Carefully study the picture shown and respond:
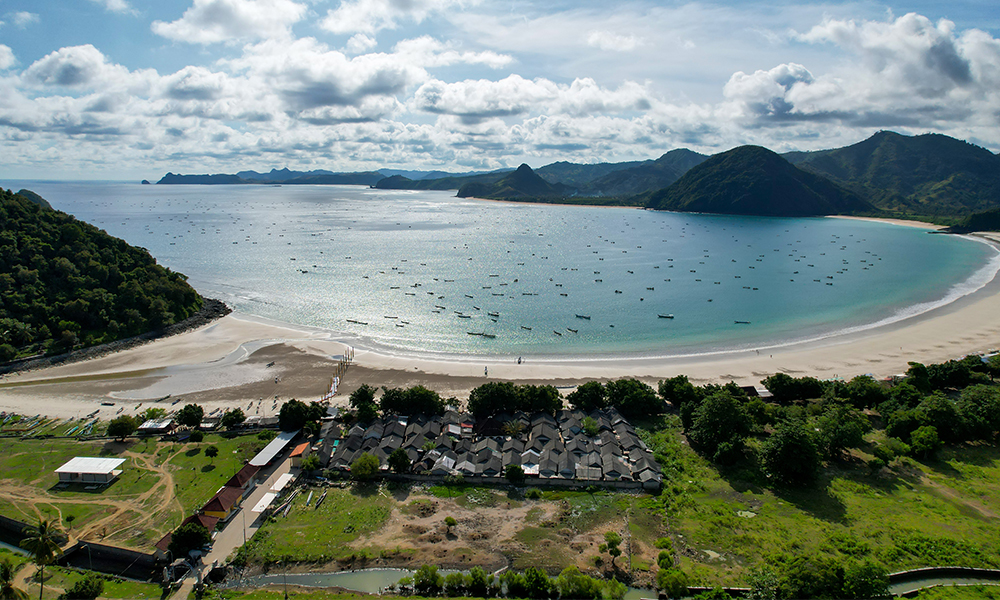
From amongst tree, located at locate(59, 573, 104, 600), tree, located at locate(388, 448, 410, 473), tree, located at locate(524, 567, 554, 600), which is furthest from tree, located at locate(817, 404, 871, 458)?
tree, located at locate(59, 573, 104, 600)

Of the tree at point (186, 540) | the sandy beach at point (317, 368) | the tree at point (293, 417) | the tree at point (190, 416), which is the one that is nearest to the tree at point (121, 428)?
the tree at point (190, 416)

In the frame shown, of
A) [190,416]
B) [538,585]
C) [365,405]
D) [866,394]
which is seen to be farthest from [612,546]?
[190,416]

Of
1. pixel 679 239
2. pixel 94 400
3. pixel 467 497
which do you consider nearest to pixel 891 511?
pixel 467 497

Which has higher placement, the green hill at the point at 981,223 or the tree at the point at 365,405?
the green hill at the point at 981,223

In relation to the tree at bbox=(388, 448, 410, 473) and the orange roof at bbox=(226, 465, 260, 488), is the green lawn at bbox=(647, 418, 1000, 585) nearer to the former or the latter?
the tree at bbox=(388, 448, 410, 473)

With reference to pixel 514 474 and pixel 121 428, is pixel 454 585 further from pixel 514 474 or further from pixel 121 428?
pixel 121 428

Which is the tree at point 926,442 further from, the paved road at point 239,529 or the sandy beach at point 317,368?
the paved road at point 239,529

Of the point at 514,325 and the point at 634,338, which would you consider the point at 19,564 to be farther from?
the point at 634,338
